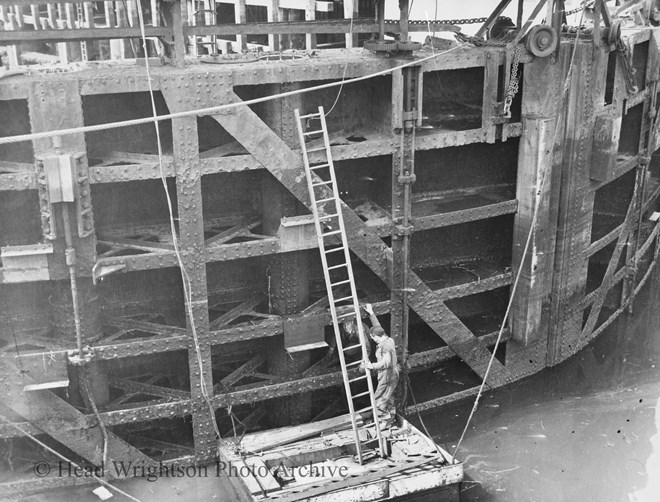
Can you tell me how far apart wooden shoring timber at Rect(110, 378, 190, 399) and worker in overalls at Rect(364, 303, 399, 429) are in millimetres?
3027

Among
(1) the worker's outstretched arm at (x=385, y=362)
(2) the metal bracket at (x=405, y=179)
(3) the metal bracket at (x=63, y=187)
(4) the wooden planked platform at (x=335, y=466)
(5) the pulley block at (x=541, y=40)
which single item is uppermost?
(5) the pulley block at (x=541, y=40)

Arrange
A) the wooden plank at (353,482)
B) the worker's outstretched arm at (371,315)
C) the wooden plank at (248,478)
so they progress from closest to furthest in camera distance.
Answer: the wooden plank at (353,482) < the wooden plank at (248,478) < the worker's outstretched arm at (371,315)

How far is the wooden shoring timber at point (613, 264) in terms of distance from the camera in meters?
17.6

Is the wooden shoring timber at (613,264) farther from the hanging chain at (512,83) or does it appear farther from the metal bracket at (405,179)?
the metal bracket at (405,179)

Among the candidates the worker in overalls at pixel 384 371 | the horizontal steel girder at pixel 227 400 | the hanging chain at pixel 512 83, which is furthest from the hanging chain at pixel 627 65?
the worker in overalls at pixel 384 371

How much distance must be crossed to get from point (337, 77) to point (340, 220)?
87.1 inches

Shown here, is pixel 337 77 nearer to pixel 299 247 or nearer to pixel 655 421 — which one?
pixel 299 247

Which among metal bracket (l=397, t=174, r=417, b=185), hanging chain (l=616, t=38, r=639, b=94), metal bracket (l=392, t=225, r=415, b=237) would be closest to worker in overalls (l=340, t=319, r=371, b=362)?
metal bracket (l=392, t=225, r=415, b=237)

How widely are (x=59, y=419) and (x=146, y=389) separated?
1488 millimetres

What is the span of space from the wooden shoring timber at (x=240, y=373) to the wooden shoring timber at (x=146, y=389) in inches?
23.5

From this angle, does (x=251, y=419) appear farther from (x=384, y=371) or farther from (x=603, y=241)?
(x=603, y=241)

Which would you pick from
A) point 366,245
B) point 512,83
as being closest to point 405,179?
point 366,245

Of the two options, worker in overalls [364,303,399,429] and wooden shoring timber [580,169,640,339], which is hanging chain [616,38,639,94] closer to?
wooden shoring timber [580,169,640,339]

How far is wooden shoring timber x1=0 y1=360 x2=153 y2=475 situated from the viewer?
12.0 meters
